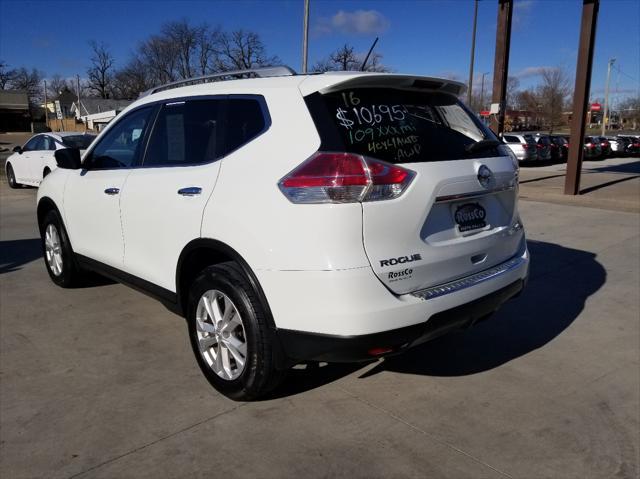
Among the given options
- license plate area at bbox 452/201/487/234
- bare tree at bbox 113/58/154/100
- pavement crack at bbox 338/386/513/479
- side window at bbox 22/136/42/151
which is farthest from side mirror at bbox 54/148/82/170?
bare tree at bbox 113/58/154/100

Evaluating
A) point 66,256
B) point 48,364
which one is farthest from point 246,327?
point 66,256

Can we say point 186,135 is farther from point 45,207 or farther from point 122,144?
point 45,207

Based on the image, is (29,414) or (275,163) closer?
(275,163)

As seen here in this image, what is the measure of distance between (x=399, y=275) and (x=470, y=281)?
1.83ft

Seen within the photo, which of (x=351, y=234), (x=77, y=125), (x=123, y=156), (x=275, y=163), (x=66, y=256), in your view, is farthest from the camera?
(x=77, y=125)

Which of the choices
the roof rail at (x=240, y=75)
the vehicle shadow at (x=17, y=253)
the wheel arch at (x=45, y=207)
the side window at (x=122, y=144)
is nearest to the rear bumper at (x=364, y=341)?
the roof rail at (x=240, y=75)

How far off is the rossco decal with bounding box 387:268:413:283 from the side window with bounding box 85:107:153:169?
89.0 inches

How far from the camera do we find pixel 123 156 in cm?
411

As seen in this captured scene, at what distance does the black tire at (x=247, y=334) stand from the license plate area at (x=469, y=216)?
1158mm

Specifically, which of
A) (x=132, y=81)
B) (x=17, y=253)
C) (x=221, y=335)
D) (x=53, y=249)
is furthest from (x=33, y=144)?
(x=132, y=81)

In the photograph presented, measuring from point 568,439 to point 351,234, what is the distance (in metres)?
1.63

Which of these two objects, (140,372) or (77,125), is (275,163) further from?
(77,125)

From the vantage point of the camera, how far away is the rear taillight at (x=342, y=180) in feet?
8.21

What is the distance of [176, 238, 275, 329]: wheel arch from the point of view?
2.74 metres
